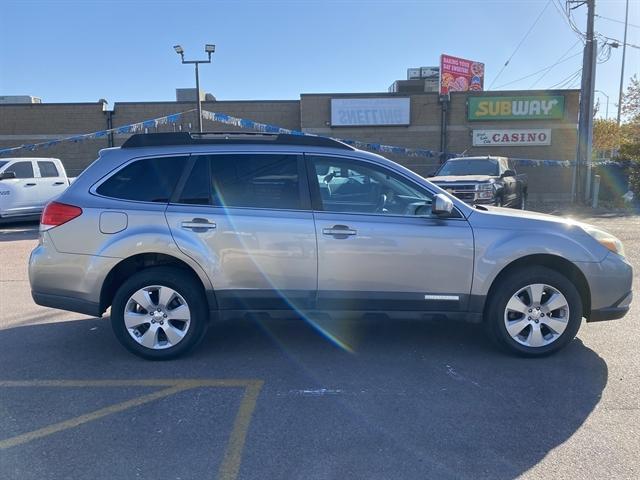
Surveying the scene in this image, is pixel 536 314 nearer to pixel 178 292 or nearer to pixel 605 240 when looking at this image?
pixel 605 240

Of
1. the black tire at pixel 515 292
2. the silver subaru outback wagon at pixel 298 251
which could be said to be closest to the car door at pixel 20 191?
the silver subaru outback wagon at pixel 298 251

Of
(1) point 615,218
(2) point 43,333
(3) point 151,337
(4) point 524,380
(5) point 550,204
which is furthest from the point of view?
(5) point 550,204

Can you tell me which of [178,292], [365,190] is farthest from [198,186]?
[365,190]

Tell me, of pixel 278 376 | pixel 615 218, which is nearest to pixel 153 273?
pixel 278 376

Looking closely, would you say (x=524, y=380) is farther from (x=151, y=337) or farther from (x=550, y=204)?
(x=550, y=204)

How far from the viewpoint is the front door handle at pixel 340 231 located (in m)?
4.29

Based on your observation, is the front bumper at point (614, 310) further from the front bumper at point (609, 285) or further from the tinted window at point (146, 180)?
the tinted window at point (146, 180)

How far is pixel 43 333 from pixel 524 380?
4.57 meters

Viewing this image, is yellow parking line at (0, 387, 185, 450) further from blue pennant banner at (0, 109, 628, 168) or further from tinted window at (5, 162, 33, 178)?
blue pennant banner at (0, 109, 628, 168)

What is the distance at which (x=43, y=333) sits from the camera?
5.21 m

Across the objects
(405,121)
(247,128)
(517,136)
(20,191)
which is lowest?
(20,191)

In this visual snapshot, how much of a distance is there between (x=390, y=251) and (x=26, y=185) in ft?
42.2

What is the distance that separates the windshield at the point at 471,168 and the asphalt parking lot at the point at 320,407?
27.6ft

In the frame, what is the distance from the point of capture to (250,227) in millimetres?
4301
